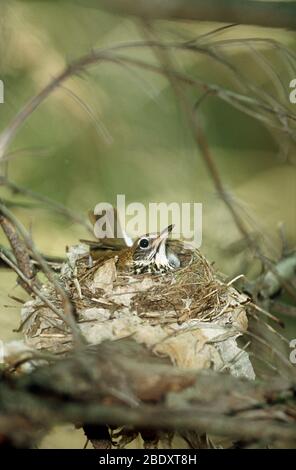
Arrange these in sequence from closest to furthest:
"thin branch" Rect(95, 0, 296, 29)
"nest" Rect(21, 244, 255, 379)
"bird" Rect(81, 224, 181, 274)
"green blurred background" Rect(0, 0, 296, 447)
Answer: "thin branch" Rect(95, 0, 296, 29), "nest" Rect(21, 244, 255, 379), "bird" Rect(81, 224, 181, 274), "green blurred background" Rect(0, 0, 296, 447)

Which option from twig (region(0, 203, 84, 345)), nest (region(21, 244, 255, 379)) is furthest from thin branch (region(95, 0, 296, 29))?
nest (region(21, 244, 255, 379))

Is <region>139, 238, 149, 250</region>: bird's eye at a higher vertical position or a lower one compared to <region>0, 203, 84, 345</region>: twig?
higher

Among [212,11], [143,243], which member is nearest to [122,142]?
[143,243]

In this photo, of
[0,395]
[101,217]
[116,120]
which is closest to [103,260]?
[101,217]

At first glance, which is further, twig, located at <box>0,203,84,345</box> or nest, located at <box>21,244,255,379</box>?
nest, located at <box>21,244,255,379</box>

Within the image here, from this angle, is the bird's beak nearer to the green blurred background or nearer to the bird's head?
the bird's head

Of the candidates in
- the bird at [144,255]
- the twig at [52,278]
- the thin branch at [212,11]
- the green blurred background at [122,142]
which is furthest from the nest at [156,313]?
the thin branch at [212,11]
